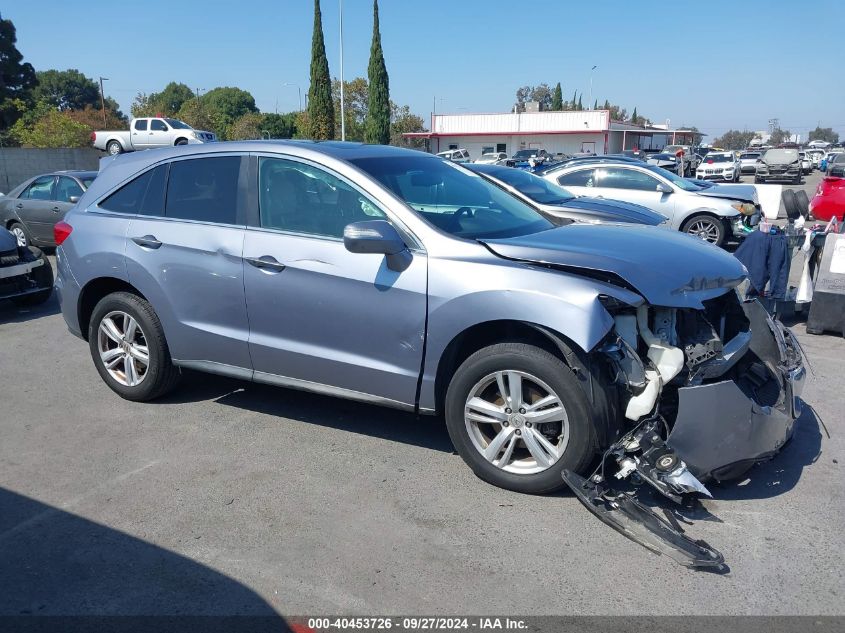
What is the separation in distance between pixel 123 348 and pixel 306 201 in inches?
77.4

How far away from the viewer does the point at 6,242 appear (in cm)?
852

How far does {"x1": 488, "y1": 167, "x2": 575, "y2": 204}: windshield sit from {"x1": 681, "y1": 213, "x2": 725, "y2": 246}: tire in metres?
3.70

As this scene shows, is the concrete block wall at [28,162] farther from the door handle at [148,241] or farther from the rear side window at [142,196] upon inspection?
the door handle at [148,241]

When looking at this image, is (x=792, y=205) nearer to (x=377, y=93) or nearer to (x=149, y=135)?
(x=149, y=135)

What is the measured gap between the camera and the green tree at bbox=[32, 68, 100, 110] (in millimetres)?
92812

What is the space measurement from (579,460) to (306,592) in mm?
1519

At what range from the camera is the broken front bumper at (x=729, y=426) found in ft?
11.5

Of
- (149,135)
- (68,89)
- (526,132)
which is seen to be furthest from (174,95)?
(149,135)

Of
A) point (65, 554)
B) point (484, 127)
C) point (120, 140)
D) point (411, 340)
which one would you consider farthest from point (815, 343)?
point (484, 127)

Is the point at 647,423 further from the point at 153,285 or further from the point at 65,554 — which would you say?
the point at 153,285

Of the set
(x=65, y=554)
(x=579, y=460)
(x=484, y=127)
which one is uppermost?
(x=484, y=127)

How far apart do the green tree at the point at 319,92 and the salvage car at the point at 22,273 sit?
34.6 meters

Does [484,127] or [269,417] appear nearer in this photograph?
[269,417]

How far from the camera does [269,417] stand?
516cm
